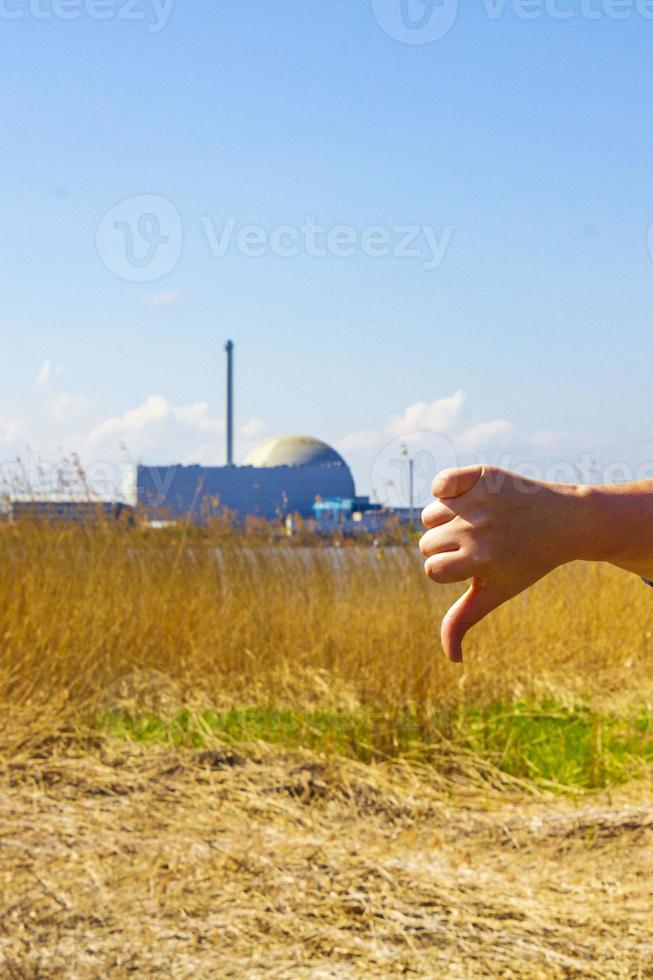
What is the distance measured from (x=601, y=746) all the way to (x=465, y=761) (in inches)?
27.3

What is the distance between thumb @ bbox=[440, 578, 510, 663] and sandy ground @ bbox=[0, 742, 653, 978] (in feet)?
6.29

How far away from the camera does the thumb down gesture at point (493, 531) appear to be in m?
1.11

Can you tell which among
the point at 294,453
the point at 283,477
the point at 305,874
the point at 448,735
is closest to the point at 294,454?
the point at 294,453

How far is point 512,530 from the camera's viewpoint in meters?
1.12

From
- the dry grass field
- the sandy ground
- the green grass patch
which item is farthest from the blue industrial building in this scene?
the sandy ground

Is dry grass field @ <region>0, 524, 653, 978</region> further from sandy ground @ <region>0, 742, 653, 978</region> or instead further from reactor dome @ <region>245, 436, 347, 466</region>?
reactor dome @ <region>245, 436, 347, 466</region>

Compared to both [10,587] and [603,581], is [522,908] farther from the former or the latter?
[603,581]

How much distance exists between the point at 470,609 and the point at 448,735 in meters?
3.99

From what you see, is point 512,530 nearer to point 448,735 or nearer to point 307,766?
point 307,766

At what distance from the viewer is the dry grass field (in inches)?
117

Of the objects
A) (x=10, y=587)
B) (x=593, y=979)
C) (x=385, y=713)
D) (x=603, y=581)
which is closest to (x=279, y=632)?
(x=385, y=713)

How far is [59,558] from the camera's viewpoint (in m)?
6.12

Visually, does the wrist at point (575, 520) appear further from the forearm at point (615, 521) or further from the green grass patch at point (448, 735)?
the green grass patch at point (448, 735)

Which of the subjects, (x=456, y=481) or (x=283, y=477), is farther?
(x=283, y=477)
